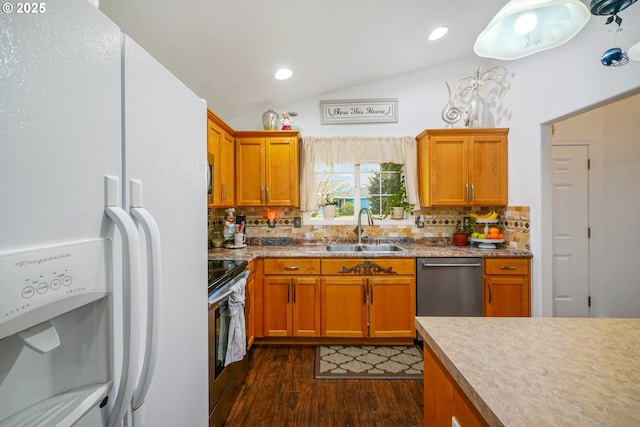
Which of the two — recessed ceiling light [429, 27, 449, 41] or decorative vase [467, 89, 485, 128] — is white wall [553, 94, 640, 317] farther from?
recessed ceiling light [429, 27, 449, 41]

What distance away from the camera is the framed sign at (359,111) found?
3.31 m

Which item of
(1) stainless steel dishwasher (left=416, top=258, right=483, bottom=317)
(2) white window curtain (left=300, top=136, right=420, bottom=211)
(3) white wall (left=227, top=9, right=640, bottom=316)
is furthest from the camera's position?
(2) white window curtain (left=300, top=136, right=420, bottom=211)

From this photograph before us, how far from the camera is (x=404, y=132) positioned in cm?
333

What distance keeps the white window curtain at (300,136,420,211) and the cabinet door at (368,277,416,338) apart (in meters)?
1.06

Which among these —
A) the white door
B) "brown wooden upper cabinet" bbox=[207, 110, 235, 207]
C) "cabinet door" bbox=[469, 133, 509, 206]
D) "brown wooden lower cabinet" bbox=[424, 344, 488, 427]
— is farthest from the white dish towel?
the white door

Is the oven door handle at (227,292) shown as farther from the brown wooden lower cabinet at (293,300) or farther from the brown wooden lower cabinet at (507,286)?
the brown wooden lower cabinet at (507,286)

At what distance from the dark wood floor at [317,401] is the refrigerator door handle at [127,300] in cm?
147

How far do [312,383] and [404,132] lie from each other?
9.16 feet

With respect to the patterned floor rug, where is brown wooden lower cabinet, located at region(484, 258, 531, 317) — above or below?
above

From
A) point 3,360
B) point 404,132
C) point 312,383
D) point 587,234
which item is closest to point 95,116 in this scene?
point 3,360

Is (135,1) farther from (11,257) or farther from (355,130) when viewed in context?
(355,130)

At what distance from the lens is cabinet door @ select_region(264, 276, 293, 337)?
2.68 m

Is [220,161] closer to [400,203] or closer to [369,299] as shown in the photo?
[369,299]

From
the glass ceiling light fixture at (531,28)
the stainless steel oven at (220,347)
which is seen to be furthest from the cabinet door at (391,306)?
the glass ceiling light fixture at (531,28)
